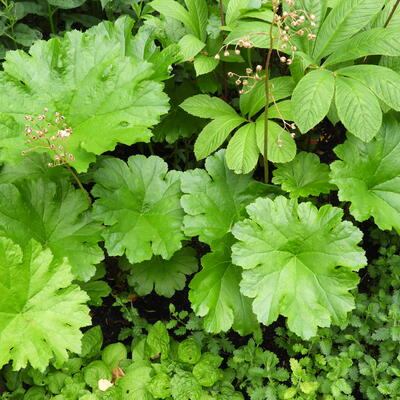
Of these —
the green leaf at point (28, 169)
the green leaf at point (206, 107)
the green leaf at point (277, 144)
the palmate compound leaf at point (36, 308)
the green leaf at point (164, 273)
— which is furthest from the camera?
the green leaf at point (164, 273)

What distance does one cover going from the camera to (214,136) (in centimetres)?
224

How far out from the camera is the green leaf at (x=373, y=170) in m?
2.18

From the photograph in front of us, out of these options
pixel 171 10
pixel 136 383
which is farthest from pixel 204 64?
pixel 136 383

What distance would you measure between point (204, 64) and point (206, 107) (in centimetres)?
21

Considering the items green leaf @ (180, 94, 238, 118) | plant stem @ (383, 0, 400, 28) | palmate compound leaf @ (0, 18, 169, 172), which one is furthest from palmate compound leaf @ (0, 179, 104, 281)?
plant stem @ (383, 0, 400, 28)

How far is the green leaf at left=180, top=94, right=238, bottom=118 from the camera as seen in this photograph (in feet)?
7.69

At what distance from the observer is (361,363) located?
2248 millimetres

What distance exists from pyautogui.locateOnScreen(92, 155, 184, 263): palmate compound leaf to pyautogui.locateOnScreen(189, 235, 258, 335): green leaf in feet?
0.63

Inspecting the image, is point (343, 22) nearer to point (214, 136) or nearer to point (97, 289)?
point (214, 136)

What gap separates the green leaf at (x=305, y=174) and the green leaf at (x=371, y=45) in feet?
1.69

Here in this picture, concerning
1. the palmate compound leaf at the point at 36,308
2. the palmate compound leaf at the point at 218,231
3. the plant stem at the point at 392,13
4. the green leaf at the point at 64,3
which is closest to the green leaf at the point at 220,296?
the palmate compound leaf at the point at 218,231

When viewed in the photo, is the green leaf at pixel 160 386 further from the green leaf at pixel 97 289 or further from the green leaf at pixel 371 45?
the green leaf at pixel 371 45

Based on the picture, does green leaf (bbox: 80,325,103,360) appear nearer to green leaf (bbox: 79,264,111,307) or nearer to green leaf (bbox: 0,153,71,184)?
green leaf (bbox: 79,264,111,307)

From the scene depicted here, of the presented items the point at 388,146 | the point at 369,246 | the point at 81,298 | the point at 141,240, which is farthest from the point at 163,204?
the point at 369,246
